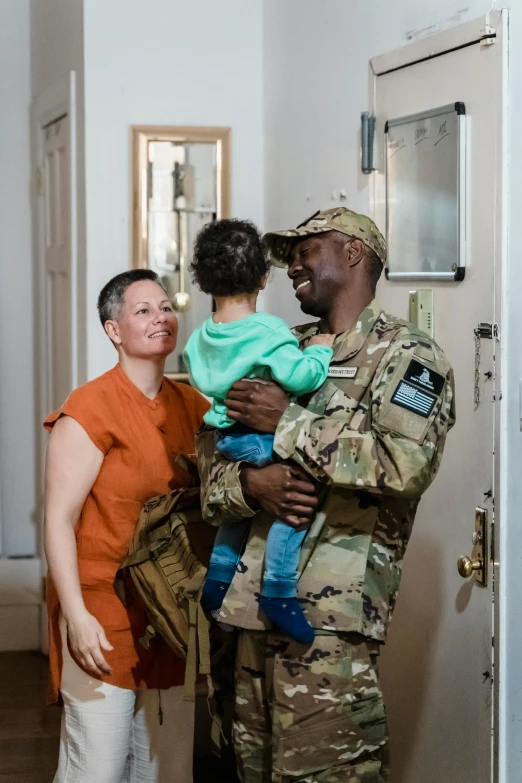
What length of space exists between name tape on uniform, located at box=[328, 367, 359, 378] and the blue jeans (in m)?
0.17

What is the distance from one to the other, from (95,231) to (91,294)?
0.72 ft

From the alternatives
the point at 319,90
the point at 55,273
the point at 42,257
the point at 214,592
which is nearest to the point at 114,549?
the point at 214,592

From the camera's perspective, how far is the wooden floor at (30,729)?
10.6 ft

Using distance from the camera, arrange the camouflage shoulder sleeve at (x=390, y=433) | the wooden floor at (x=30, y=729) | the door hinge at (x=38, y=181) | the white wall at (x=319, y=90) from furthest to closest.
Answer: the door hinge at (x=38, y=181) → the wooden floor at (x=30, y=729) → the white wall at (x=319, y=90) → the camouflage shoulder sleeve at (x=390, y=433)

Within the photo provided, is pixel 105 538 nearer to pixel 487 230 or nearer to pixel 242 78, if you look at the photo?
pixel 487 230

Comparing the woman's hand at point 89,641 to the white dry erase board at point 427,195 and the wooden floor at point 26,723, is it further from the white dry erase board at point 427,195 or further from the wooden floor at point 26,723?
the wooden floor at point 26,723

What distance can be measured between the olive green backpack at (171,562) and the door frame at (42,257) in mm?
1562

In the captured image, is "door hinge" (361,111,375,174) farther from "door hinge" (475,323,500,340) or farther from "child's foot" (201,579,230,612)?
"child's foot" (201,579,230,612)

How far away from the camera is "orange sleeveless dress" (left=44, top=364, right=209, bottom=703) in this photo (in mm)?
2246

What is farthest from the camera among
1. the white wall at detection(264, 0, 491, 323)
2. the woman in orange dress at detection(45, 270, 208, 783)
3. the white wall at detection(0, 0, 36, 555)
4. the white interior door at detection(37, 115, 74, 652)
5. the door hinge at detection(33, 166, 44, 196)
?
the white wall at detection(0, 0, 36, 555)

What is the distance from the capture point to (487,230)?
2.22 m

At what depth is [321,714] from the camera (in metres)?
1.84

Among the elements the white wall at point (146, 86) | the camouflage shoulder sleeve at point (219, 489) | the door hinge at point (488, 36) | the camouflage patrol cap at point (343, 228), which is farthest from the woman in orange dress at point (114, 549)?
the white wall at point (146, 86)

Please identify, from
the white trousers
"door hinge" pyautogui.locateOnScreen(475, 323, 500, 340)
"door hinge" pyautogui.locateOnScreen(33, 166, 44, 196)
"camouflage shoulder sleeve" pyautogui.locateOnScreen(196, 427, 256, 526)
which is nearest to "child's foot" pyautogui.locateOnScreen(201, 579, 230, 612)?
"camouflage shoulder sleeve" pyautogui.locateOnScreen(196, 427, 256, 526)
